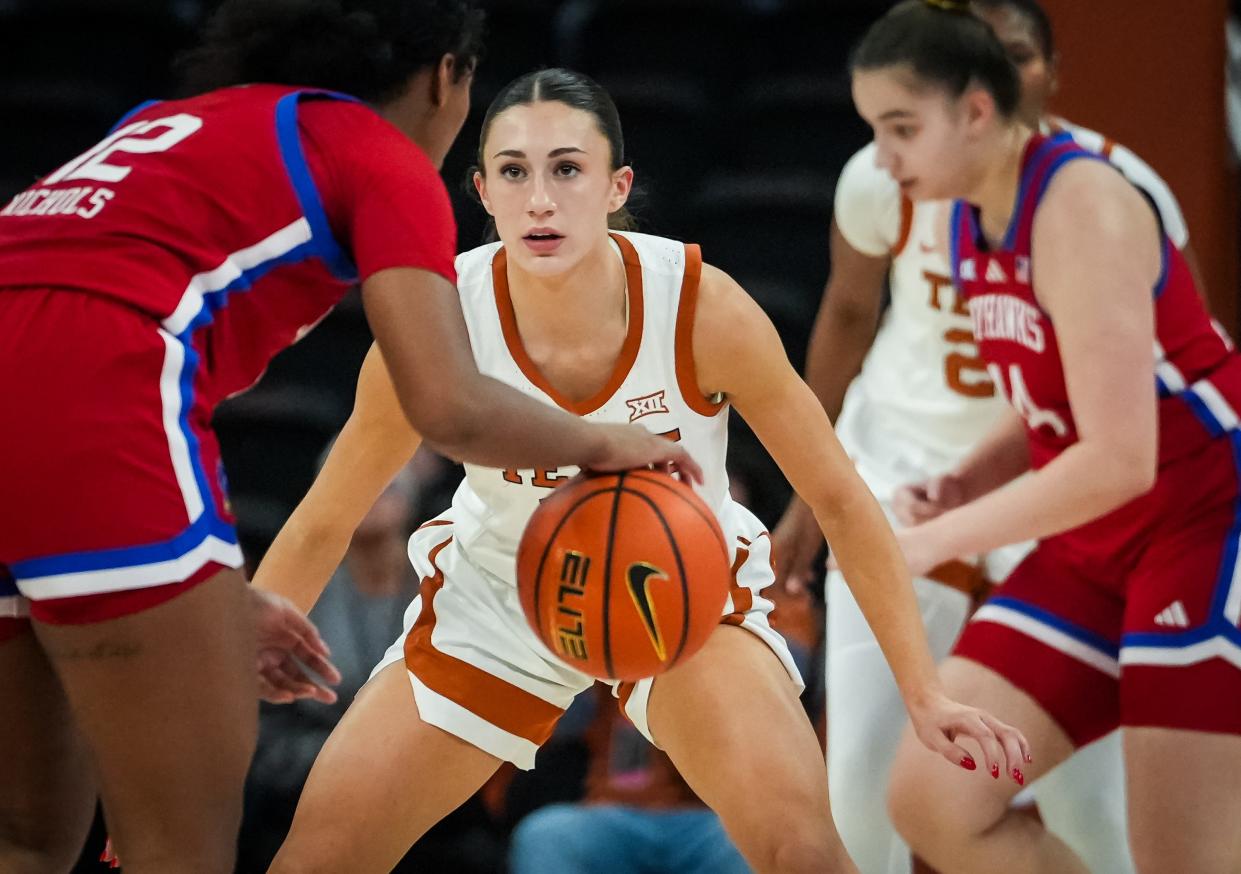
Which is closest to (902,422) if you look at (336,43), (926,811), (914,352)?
(914,352)

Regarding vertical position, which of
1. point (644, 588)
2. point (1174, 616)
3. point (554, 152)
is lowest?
point (1174, 616)

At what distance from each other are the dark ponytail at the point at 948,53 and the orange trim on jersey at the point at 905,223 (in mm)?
580

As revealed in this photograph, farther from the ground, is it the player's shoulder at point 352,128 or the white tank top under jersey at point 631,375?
the player's shoulder at point 352,128

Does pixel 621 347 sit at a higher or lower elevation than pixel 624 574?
higher

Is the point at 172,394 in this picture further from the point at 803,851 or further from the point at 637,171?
the point at 637,171

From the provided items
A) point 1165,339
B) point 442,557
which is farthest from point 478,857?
point 1165,339

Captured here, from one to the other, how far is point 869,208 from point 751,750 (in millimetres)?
1735

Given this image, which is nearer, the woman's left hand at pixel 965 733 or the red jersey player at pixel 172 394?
the red jersey player at pixel 172 394

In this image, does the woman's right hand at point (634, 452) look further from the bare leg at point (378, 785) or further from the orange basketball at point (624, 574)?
the bare leg at point (378, 785)

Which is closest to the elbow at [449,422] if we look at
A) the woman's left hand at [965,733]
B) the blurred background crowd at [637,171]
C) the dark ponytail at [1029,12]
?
the woman's left hand at [965,733]

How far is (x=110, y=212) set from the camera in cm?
229

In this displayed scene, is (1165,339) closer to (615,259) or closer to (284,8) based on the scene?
(615,259)

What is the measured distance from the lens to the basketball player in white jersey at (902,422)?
370cm

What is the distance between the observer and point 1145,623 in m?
3.28
